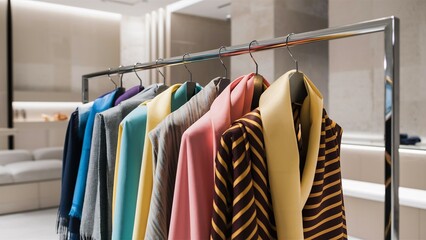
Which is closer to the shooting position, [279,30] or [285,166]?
[285,166]

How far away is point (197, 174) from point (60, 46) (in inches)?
206

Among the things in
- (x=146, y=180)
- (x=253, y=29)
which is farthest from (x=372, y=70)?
(x=146, y=180)

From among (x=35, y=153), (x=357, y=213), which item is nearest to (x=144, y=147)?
(x=357, y=213)

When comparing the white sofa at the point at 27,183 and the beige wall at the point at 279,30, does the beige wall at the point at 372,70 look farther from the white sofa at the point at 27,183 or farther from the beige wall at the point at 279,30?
the white sofa at the point at 27,183

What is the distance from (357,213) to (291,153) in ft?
8.19

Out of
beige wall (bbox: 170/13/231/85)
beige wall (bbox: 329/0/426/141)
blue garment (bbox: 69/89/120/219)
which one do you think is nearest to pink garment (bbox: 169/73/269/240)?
blue garment (bbox: 69/89/120/219)

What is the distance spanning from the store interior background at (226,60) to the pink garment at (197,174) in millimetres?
2315

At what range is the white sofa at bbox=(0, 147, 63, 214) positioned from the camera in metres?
4.32

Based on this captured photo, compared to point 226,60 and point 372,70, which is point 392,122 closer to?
point 372,70

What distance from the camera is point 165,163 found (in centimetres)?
99

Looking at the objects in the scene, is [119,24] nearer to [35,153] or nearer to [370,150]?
[35,153]

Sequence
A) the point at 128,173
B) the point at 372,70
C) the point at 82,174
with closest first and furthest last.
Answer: the point at 128,173
the point at 82,174
the point at 372,70

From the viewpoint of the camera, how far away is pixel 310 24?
454 centimetres

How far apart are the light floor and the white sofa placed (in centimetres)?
11
